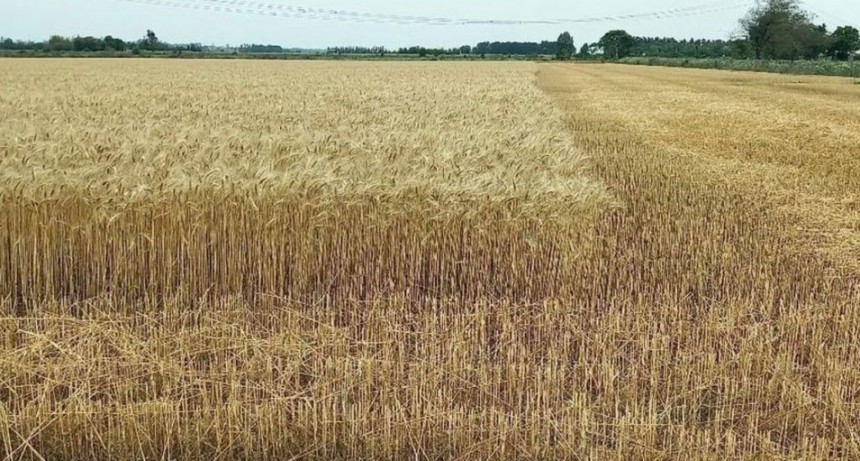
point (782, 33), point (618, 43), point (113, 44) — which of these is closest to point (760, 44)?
point (782, 33)

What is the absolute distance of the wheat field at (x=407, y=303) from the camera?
3570mm

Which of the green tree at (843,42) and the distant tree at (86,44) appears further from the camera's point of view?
the green tree at (843,42)

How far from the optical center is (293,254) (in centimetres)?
607

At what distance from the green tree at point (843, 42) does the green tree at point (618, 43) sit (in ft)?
129

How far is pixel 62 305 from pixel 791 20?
108m

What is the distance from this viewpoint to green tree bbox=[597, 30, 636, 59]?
152250 millimetres

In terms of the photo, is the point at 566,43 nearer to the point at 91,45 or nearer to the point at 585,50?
the point at 585,50

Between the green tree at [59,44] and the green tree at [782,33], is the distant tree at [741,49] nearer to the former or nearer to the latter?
the green tree at [782,33]

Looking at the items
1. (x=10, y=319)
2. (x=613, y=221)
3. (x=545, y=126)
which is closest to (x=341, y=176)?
(x=613, y=221)

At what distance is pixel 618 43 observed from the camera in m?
152

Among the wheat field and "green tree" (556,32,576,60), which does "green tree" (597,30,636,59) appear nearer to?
"green tree" (556,32,576,60)

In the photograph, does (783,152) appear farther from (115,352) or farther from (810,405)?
(115,352)

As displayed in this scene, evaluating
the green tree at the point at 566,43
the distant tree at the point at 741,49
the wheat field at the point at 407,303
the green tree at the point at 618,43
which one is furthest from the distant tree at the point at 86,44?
the wheat field at the point at 407,303

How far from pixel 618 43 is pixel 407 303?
156m
